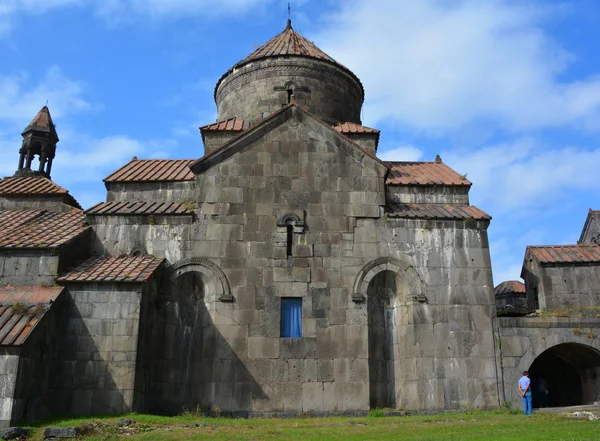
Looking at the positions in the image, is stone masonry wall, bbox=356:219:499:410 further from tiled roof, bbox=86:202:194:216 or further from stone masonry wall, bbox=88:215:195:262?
tiled roof, bbox=86:202:194:216

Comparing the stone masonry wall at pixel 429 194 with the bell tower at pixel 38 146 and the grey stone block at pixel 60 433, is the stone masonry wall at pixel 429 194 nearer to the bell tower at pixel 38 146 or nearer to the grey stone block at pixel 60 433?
the grey stone block at pixel 60 433

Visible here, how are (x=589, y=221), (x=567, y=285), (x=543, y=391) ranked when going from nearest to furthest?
1. (x=567, y=285)
2. (x=543, y=391)
3. (x=589, y=221)

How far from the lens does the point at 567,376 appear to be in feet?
44.8

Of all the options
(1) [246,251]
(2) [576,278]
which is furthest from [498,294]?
(1) [246,251]

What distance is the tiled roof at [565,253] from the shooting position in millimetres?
12375

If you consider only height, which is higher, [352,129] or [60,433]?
[352,129]

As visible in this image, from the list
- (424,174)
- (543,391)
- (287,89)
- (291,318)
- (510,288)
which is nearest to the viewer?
(291,318)

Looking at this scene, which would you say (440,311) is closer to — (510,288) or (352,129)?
(352,129)

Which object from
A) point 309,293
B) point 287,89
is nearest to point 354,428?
point 309,293

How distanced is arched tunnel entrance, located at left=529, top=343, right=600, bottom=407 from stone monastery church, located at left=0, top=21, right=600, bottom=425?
11 centimetres

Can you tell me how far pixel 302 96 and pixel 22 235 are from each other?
7.19 meters

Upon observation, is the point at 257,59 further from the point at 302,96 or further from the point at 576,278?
the point at 576,278

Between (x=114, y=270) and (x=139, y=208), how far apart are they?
1.79 meters

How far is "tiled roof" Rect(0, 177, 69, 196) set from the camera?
15.2 meters
